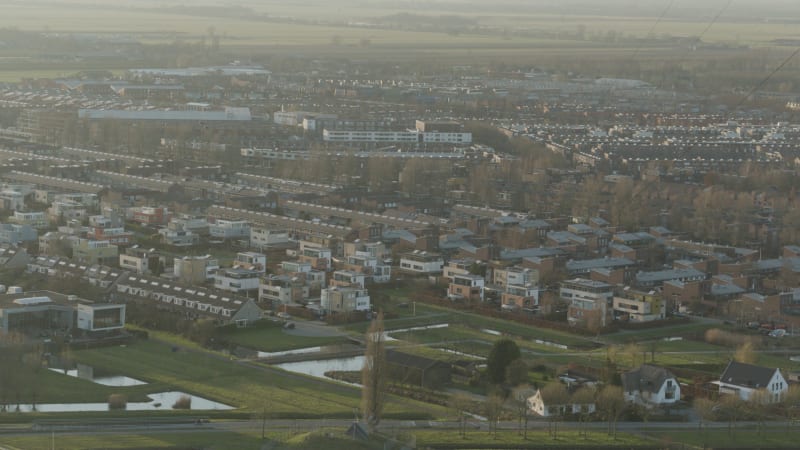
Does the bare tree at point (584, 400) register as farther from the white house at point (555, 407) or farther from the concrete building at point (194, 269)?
the concrete building at point (194, 269)

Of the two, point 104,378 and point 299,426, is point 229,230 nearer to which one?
point 104,378

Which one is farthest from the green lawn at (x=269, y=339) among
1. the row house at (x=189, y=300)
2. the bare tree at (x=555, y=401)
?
the bare tree at (x=555, y=401)

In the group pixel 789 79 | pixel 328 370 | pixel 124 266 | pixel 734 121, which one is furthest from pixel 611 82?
pixel 328 370

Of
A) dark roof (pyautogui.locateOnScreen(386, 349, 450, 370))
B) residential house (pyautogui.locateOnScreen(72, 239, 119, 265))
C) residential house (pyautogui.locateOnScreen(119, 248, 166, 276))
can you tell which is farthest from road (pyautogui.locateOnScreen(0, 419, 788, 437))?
residential house (pyautogui.locateOnScreen(72, 239, 119, 265))

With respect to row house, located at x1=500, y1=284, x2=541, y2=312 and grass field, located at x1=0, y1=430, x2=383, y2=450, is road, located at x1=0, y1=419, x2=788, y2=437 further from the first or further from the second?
row house, located at x1=500, y1=284, x2=541, y2=312

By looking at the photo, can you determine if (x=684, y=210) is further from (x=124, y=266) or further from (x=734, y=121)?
(x=734, y=121)

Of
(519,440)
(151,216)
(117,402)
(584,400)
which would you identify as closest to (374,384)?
(519,440)
